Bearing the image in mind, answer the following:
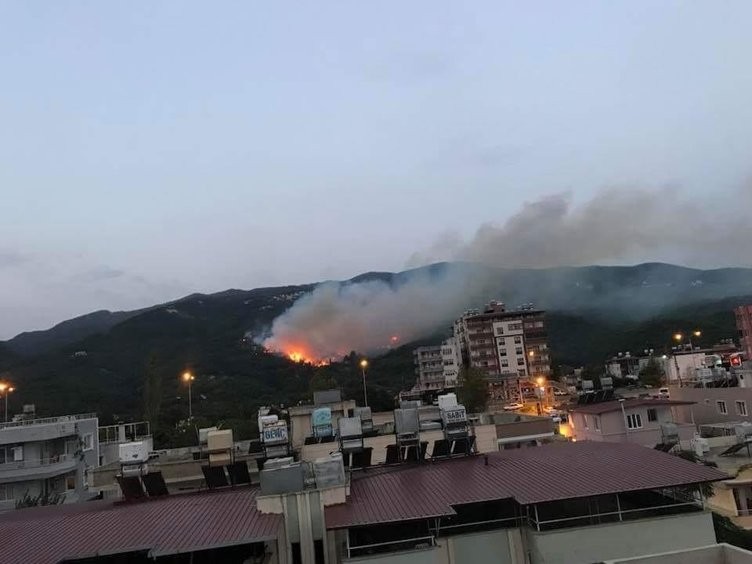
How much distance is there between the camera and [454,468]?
61.8 feet

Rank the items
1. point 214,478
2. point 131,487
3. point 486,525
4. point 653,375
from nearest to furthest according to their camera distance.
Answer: point 486,525, point 131,487, point 214,478, point 653,375

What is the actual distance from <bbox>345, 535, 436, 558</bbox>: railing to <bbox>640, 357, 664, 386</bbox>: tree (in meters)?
77.6

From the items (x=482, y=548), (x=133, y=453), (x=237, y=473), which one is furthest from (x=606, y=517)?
(x=133, y=453)

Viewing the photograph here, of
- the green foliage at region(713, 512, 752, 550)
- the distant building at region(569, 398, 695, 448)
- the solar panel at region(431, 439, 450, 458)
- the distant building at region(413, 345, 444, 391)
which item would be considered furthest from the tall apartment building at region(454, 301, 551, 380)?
the solar panel at region(431, 439, 450, 458)

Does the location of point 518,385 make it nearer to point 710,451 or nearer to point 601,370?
point 601,370

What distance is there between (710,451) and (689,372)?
41.1 m

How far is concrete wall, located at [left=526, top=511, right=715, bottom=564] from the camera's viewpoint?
48.5ft

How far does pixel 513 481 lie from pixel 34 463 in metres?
38.5

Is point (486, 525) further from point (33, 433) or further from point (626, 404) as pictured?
point (33, 433)

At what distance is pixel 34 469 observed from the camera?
4031cm

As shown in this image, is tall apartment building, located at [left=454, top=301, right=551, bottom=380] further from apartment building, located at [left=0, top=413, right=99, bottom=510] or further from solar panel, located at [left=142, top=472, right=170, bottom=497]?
solar panel, located at [left=142, top=472, right=170, bottom=497]

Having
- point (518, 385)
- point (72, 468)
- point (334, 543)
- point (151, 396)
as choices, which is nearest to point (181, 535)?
point (334, 543)

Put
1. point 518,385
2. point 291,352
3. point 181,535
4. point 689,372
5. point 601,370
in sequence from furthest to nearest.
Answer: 1. point 291,352
2. point 601,370
3. point 518,385
4. point 689,372
5. point 181,535

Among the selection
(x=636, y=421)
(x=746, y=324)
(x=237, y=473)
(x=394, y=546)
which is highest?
(x=746, y=324)
